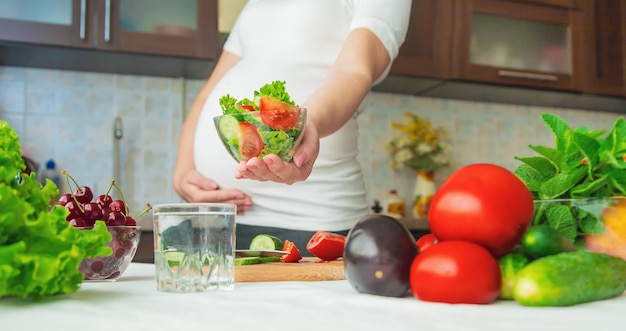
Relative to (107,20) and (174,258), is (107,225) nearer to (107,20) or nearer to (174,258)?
(174,258)

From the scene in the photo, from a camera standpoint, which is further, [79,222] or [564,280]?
[79,222]

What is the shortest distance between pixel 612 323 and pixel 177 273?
373 mm

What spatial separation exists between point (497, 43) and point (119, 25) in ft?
4.62

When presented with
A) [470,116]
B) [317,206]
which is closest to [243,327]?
[317,206]

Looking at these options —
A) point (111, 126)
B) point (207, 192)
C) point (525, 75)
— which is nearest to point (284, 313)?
Answer: point (207, 192)

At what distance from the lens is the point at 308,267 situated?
771 mm

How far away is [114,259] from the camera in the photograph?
758 millimetres

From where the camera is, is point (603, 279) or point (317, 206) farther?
point (317, 206)

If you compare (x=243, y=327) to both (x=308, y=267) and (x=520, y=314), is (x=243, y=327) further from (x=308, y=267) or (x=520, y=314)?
(x=308, y=267)

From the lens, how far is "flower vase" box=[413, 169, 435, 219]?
267 centimetres

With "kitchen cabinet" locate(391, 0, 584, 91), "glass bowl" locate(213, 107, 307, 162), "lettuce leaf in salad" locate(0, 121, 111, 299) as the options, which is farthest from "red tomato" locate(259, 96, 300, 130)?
"kitchen cabinet" locate(391, 0, 584, 91)

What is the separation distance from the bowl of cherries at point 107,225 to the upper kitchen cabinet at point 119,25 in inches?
58.0

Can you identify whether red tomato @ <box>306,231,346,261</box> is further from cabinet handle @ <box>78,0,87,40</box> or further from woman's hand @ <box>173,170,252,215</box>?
cabinet handle @ <box>78,0,87,40</box>

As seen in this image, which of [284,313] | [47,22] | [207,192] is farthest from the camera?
[47,22]
